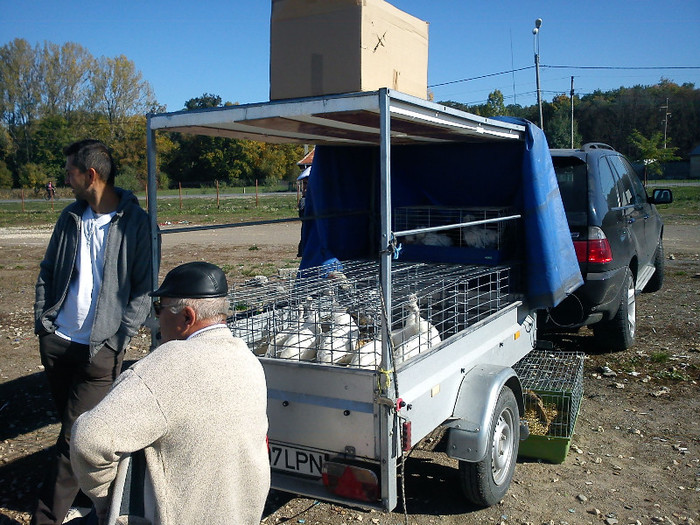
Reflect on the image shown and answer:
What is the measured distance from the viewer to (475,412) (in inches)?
144

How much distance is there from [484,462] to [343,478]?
3.45ft

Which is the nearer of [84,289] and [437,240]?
[84,289]

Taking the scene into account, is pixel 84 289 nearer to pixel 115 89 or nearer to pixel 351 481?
pixel 351 481

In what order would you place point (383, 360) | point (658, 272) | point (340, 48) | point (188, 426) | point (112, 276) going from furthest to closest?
point (658, 272)
point (112, 276)
point (340, 48)
point (383, 360)
point (188, 426)

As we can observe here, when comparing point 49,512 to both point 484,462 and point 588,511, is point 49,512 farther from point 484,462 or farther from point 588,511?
point 588,511

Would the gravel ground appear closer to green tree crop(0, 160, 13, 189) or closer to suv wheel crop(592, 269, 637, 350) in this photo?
suv wheel crop(592, 269, 637, 350)

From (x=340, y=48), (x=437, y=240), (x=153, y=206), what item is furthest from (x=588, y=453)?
(x=153, y=206)

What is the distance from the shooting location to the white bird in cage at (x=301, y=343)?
353 centimetres

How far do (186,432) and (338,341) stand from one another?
1777 millimetres

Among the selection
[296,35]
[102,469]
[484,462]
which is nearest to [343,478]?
[484,462]

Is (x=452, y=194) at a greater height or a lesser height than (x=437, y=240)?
greater

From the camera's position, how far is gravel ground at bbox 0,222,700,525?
3941 mm

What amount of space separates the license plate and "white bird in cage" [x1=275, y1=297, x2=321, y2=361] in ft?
1.64

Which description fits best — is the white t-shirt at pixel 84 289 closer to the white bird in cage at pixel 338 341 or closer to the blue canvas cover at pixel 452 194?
the white bird in cage at pixel 338 341
